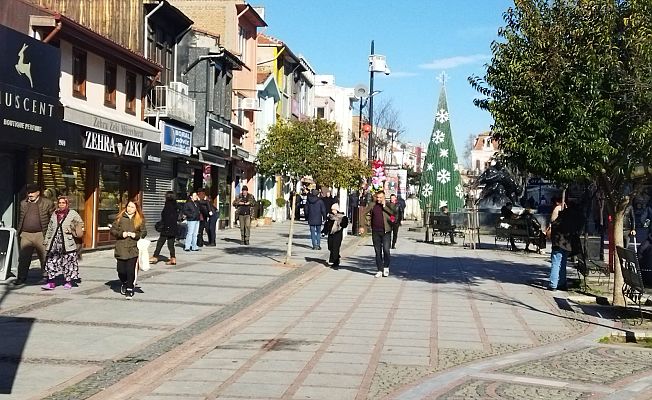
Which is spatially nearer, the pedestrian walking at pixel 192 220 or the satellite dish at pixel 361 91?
the pedestrian walking at pixel 192 220

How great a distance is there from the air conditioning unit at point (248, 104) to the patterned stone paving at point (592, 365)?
30091mm

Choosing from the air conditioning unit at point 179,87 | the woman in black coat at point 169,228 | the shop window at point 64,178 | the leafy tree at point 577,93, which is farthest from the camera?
the air conditioning unit at point 179,87

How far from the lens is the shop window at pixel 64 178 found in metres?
18.3

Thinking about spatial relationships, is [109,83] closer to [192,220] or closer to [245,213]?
[192,220]

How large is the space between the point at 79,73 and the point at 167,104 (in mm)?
5859

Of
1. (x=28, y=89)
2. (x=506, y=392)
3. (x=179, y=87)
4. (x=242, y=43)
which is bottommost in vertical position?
(x=506, y=392)

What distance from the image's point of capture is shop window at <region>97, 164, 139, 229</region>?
21.9 m

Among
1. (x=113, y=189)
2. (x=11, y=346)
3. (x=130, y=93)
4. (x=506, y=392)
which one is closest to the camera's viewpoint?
(x=506, y=392)

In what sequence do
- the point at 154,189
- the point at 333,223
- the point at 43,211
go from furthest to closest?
the point at 154,189, the point at 333,223, the point at 43,211

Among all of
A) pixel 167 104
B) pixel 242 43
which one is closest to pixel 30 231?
pixel 167 104

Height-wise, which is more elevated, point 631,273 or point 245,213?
point 245,213

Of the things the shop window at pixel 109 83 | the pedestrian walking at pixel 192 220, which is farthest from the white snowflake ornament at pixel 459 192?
the shop window at pixel 109 83

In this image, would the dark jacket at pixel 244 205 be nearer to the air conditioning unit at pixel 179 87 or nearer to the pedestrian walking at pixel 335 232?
the air conditioning unit at pixel 179 87

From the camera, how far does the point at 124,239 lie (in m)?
13.1
